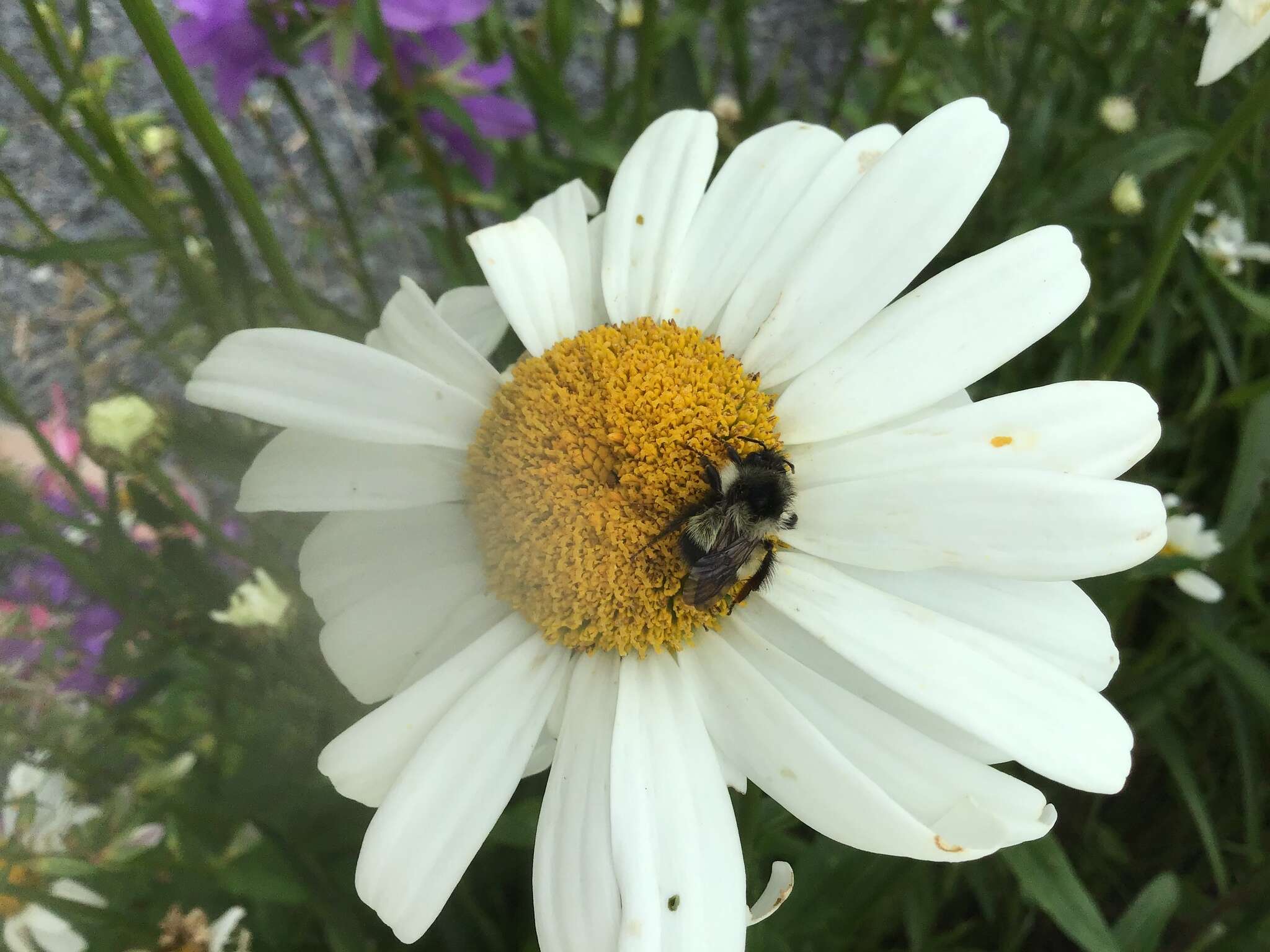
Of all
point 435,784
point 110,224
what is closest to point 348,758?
point 435,784

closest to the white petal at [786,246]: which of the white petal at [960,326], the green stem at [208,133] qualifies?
the white petal at [960,326]

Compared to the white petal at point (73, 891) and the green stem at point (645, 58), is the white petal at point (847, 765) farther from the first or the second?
the green stem at point (645, 58)

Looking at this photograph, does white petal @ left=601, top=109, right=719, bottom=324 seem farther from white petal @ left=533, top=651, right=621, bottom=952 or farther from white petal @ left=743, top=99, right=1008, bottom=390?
white petal @ left=533, top=651, right=621, bottom=952

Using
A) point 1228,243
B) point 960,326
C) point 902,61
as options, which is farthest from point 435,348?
point 1228,243

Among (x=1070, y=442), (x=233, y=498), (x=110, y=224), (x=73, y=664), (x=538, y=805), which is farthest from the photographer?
(x=110, y=224)

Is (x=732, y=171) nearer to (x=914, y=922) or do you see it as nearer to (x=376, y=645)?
(x=376, y=645)

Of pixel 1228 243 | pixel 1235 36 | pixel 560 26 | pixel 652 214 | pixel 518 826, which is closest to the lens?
pixel 1235 36

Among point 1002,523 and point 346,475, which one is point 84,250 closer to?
point 346,475

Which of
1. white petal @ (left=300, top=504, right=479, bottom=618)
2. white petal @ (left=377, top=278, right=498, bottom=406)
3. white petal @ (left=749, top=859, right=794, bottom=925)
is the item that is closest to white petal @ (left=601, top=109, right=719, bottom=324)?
white petal @ (left=377, top=278, right=498, bottom=406)

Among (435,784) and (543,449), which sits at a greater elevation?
(543,449)
